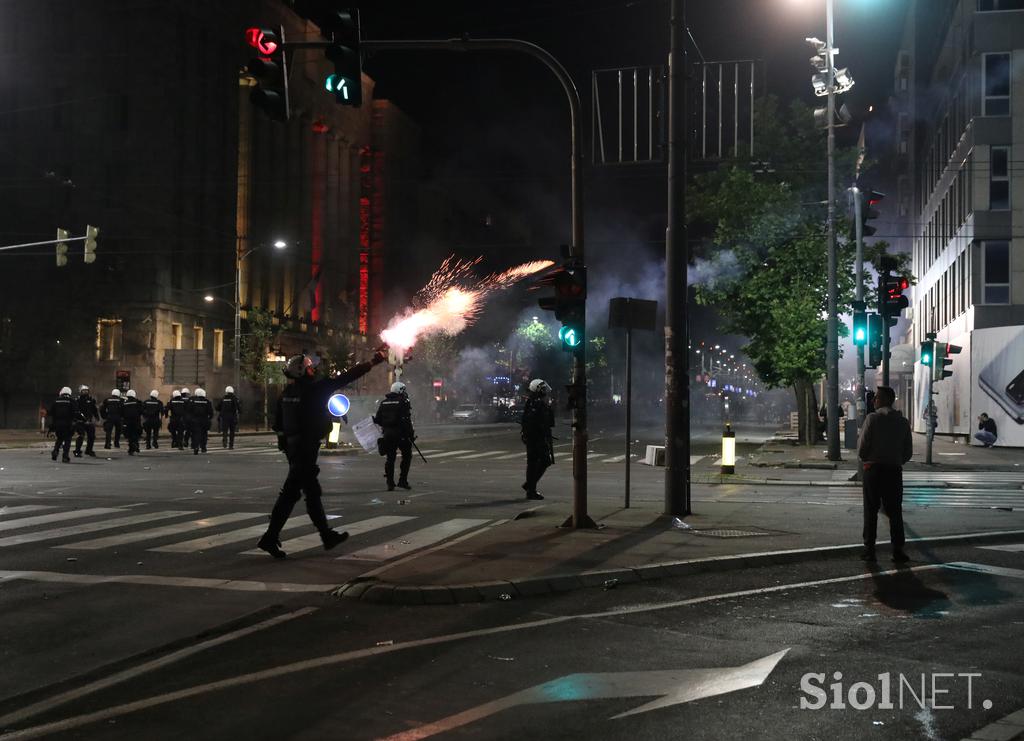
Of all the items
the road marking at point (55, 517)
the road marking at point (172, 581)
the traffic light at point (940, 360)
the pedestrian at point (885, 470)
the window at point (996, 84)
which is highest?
the window at point (996, 84)

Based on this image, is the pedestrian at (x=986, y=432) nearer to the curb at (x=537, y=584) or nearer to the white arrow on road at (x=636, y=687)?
the curb at (x=537, y=584)

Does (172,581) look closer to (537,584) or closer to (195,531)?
(537,584)

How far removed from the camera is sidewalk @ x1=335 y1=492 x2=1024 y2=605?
8.76 meters

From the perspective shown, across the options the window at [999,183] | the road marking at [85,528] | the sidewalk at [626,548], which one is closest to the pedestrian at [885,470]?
the sidewalk at [626,548]

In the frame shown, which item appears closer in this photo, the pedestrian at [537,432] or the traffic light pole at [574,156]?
the traffic light pole at [574,156]

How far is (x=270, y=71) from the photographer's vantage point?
12016 millimetres

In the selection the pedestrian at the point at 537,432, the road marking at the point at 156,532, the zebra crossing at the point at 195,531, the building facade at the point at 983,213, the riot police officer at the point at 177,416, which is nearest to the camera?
the zebra crossing at the point at 195,531

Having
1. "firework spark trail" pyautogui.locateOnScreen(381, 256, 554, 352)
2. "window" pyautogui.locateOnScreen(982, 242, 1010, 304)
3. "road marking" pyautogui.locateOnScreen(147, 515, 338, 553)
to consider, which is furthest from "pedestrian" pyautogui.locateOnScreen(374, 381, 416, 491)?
"window" pyautogui.locateOnScreen(982, 242, 1010, 304)

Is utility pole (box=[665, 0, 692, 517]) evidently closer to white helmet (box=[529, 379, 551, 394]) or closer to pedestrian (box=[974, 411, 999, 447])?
white helmet (box=[529, 379, 551, 394])

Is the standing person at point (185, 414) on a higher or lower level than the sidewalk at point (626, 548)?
higher

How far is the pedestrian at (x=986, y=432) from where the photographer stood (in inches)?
1475

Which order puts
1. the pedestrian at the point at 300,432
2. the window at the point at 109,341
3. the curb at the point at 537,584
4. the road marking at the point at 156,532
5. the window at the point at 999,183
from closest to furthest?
the curb at the point at 537,584, the pedestrian at the point at 300,432, the road marking at the point at 156,532, the window at the point at 999,183, the window at the point at 109,341

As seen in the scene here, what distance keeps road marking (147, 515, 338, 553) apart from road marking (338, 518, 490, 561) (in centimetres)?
163

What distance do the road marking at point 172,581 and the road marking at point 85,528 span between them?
211 cm
